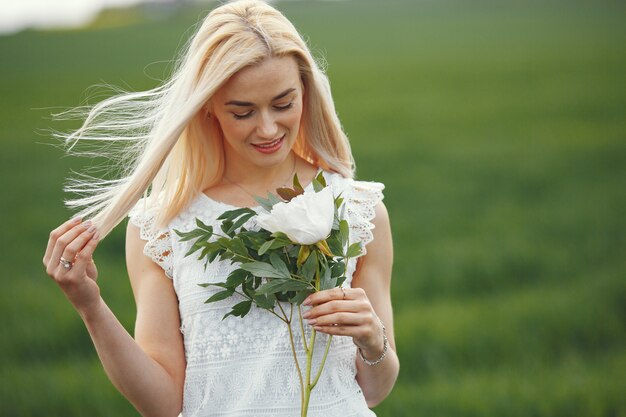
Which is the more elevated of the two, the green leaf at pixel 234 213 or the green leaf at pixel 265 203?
the green leaf at pixel 265 203

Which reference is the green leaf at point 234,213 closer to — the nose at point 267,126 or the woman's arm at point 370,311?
the nose at point 267,126

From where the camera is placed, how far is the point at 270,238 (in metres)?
2.47

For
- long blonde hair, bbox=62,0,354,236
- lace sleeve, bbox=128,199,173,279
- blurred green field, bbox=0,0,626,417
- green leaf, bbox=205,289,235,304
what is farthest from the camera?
blurred green field, bbox=0,0,626,417

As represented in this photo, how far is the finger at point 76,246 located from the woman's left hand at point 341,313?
21.2 inches

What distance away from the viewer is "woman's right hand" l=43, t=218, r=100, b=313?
2.35 m

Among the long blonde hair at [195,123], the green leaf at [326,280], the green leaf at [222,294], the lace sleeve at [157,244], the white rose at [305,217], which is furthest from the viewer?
the lace sleeve at [157,244]

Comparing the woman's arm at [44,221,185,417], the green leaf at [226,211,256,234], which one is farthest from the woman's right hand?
the green leaf at [226,211,256,234]

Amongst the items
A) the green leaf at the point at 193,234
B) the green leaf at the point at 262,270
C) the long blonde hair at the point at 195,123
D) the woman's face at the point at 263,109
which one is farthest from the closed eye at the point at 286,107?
the green leaf at the point at 262,270

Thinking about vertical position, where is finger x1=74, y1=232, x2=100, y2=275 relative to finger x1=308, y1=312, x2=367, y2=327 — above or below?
above

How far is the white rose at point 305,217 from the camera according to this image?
90.0 inches

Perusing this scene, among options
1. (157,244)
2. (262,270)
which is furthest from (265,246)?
(157,244)

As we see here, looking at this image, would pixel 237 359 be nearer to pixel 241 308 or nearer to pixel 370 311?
pixel 241 308

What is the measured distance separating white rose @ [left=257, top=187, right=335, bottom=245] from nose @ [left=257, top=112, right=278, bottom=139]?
0.36m

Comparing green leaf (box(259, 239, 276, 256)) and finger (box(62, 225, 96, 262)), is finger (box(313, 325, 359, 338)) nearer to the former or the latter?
green leaf (box(259, 239, 276, 256))
